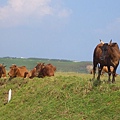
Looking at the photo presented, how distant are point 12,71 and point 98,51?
724 cm

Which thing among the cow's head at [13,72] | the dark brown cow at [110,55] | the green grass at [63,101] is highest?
the dark brown cow at [110,55]

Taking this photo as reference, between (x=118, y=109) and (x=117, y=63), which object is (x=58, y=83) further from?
(x=118, y=109)

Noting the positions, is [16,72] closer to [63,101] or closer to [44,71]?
[44,71]

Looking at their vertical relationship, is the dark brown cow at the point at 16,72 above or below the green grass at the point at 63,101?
above

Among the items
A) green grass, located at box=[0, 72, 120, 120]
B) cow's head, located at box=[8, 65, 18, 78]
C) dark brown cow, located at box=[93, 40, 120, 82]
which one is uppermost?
dark brown cow, located at box=[93, 40, 120, 82]

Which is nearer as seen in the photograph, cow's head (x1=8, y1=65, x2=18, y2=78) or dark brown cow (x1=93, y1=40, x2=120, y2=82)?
dark brown cow (x1=93, y1=40, x2=120, y2=82)

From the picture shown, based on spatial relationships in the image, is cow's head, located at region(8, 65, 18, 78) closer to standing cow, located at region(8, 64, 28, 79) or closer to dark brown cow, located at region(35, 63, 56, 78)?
standing cow, located at region(8, 64, 28, 79)

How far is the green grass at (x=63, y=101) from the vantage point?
13.2 meters

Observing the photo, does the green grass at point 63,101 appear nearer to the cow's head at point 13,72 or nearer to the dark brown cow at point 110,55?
the dark brown cow at point 110,55

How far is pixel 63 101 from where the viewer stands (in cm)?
1490

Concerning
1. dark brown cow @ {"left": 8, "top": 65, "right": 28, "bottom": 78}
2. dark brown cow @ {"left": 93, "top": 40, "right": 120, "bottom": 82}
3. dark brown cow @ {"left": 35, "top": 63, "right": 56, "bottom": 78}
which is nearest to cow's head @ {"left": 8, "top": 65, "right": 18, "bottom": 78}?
dark brown cow @ {"left": 8, "top": 65, "right": 28, "bottom": 78}

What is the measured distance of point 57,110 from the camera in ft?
46.9

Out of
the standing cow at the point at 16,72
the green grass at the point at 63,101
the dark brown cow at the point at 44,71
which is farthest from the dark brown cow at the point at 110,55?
the standing cow at the point at 16,72

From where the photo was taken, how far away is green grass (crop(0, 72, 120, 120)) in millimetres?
13227
